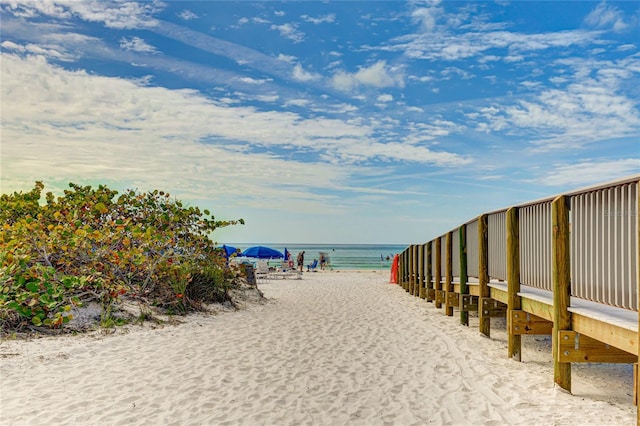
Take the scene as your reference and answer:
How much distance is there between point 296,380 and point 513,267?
3.37 metres

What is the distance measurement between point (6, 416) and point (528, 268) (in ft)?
20.1

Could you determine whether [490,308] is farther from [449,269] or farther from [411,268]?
[411,268]

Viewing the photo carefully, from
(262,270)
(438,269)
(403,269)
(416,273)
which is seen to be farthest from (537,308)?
(262,270)

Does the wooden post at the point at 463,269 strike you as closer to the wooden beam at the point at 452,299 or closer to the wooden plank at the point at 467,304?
the wooden plank at the point at 467,304

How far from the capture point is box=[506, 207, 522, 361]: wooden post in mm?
7082

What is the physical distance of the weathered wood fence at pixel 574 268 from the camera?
4.31 metres

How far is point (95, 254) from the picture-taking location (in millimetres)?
10969

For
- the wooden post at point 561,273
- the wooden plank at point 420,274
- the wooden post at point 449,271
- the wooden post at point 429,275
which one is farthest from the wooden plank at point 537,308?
the wooden plank at point 420,274

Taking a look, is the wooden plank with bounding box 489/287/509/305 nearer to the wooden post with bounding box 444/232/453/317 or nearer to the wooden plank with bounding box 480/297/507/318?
the wooden plank with bounding box 480/297/507/318

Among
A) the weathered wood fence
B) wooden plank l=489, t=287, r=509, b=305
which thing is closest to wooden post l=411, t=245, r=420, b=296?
wooden plank l=489, t=287, r=509, b=305

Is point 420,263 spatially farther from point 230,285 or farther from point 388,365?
point 388,365

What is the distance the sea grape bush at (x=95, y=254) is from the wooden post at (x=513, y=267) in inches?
270

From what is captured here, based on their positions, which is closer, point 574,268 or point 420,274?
point 574,268

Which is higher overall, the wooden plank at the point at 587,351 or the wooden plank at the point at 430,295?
the wooden plank at the point at 587,351
